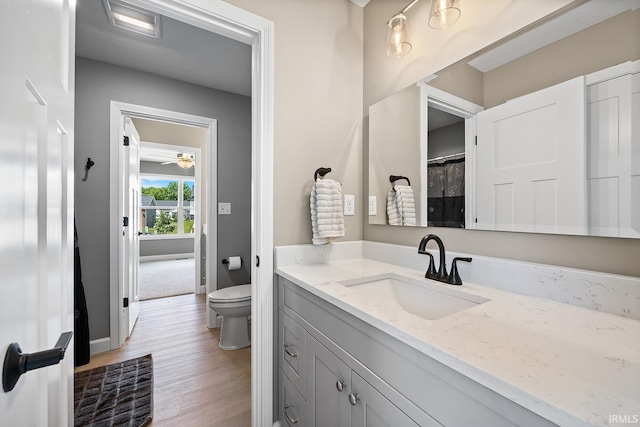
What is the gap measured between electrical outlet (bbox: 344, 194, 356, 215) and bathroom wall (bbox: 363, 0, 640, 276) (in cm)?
12

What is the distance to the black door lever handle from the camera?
39 cm

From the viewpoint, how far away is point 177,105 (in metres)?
2.63

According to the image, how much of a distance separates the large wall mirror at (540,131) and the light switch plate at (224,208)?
2117mm

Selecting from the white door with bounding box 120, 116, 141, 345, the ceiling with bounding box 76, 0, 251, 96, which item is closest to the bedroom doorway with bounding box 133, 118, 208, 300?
the white door with bounding box 120, 116, 141, 345

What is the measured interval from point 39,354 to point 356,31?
2.00m

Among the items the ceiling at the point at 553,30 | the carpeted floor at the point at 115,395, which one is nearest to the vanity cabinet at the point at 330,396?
the carpeted floor at the point at 115,395

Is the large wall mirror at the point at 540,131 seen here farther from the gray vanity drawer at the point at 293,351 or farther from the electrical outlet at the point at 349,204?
the gray vanity drawer at the point at 293,351

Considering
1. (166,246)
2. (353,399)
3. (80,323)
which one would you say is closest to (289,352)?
(353,399)

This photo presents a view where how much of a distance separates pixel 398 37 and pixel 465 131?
2.00ft

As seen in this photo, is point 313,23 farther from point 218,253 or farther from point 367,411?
point 218,253

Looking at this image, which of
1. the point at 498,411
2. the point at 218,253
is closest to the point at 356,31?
the point at 498,411

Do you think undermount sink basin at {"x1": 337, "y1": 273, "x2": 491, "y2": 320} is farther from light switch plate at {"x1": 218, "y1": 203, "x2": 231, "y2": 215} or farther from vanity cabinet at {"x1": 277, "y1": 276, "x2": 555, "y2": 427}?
light switch plate at {"x1": 218, "y1": 203, "x2": 231, "y2": 215}

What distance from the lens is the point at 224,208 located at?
2.86m

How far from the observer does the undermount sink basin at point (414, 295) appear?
96 cm
